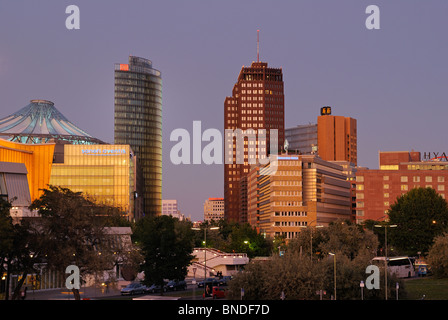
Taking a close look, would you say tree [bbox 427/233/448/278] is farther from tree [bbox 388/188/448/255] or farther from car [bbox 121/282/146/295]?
car [bbox 121/282/146/295]

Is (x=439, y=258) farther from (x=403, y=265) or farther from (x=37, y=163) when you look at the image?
(x=37, y=163)

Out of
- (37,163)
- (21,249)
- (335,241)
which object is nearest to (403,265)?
(335,241)

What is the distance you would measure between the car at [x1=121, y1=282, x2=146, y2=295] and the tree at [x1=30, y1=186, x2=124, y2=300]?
2143 centimetres

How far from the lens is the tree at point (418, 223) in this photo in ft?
415

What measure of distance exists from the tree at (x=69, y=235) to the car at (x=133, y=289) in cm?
2143

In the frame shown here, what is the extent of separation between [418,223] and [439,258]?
30915mm

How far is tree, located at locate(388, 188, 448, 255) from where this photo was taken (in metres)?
127

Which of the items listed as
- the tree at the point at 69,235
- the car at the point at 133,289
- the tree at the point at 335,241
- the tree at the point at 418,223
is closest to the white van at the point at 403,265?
the tree at the point at 335,241

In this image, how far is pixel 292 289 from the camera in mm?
55312

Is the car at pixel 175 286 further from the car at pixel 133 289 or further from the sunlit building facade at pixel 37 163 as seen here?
the sunlit building facade at pixel 37 163

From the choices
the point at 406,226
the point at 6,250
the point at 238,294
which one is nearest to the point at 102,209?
the point at 6,250

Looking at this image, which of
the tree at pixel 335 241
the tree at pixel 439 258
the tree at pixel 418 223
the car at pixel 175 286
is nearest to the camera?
the car at pixel 175 286

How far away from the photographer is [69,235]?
58.1 m
